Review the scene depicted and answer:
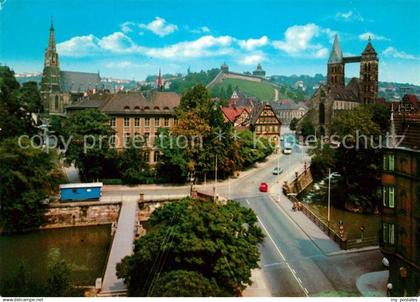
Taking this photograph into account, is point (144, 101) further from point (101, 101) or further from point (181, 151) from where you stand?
point (181, 151)

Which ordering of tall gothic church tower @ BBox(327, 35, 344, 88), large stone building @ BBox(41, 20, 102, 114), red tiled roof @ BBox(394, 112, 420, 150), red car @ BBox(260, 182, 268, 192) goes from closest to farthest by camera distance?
red tiled roof @ BBox(394, 112, 420, 150), red car @ BBox(260, 182, 268, 192), large stone building @ BBox(41, 20, 102, 114), tall gothic church tower @ BBox(327, 35, 344, 88)

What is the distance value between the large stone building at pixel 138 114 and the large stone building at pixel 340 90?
39818mm

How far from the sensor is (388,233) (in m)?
20.5

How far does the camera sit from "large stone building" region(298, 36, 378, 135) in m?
83.2

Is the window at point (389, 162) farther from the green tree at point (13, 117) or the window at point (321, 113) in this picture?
the window at point (321, 113)

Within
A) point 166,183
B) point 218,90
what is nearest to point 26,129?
point 166,183

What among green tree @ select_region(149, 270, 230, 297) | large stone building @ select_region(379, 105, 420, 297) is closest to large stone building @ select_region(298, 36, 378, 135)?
large stone building @ select_region(379, 105, 420, 297)

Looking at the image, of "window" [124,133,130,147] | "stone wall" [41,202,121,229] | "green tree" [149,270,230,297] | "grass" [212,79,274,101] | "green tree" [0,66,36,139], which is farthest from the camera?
"grass" [212,79,274,101]

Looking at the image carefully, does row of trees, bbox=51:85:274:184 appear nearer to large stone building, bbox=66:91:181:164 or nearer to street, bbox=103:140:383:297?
street, bbox=103:140:383:297

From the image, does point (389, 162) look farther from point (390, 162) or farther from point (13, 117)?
point (13, 117)

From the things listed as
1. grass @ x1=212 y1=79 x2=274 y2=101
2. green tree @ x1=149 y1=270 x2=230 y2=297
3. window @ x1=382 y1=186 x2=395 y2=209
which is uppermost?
grass @ x1=212 y1=79 x2=274 y2=101

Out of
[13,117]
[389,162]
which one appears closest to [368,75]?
[13,117]

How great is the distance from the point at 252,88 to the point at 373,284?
130m

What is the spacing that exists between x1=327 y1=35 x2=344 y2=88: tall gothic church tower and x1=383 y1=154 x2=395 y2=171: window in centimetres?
7584
